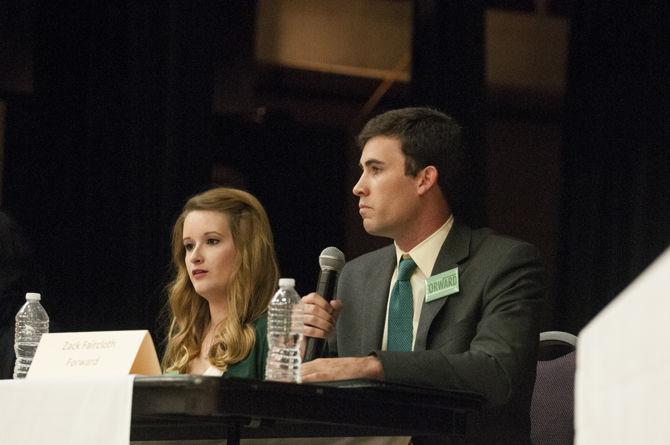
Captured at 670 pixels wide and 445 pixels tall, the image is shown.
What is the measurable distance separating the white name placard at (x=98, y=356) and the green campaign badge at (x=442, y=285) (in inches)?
26.4

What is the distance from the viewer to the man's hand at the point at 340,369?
1.77 m

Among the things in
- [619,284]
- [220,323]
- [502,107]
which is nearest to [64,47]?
[502,107]

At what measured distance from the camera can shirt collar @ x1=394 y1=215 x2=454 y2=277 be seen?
2387 millimetres

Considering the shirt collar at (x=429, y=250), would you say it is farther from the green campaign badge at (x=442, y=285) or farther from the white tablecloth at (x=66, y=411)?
the white tablecloth at (x=66, y=411)

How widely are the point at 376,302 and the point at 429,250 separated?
167 mm

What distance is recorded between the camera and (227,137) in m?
4.11

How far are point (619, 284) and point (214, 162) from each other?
155 cm

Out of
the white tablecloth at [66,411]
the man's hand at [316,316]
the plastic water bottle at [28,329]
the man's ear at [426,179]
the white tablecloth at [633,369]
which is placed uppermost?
the white tablecloth at [633,369]

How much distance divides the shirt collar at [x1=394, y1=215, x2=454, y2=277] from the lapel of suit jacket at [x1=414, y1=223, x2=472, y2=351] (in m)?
0.03

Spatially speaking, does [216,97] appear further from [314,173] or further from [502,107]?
[502,107]

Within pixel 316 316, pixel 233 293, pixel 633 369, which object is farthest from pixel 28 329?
pixel 633 369

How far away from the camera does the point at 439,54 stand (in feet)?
13.1

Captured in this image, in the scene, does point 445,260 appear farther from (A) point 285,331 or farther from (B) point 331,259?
(A) point 285,331

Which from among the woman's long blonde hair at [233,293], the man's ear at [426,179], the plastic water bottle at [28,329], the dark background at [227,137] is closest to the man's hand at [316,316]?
the woman's long blonde hair at [233,293]
